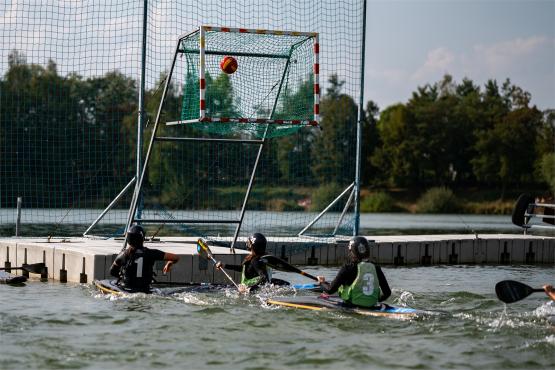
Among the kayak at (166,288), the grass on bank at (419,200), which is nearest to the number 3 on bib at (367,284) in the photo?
the kayak at (166,288)

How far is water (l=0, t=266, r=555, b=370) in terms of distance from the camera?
9.45 m


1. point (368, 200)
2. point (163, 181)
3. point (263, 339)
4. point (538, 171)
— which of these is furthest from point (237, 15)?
point (538, 171)

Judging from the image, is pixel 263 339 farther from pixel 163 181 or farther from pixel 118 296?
pixel 163 181

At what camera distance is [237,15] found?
58.6ft

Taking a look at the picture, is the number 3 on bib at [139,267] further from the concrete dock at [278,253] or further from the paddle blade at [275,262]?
the concrete dock at [278,253]

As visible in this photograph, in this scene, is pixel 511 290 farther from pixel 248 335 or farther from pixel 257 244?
pixel 257 244

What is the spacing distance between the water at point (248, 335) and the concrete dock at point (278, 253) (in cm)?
179

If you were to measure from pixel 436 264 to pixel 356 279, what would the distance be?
9.37m

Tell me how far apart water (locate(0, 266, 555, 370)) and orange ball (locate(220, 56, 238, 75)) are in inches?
135

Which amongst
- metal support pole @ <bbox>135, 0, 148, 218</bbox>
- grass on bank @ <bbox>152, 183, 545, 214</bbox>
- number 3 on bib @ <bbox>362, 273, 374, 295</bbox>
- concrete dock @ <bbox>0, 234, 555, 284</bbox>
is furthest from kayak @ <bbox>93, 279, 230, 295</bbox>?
grass on bank @ <bbox>152, 183, 545, 214</bbox>

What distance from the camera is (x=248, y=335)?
1069 cm

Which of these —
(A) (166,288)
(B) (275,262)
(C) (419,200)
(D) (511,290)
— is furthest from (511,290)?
(C) (419,200)

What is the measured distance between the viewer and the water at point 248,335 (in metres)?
9.45

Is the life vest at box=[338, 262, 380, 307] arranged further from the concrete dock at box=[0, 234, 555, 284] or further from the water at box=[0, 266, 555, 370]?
the concrete dock at box=[0, 234, 555, 284]
